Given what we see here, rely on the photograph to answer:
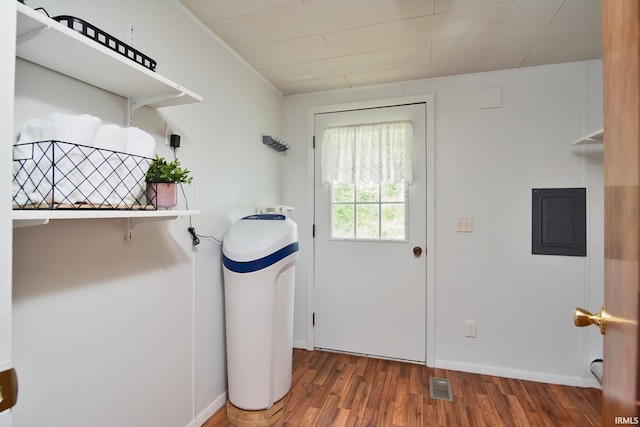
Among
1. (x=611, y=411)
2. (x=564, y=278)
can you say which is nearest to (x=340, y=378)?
(x=564, y=278)

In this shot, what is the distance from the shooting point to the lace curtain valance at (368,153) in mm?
2459

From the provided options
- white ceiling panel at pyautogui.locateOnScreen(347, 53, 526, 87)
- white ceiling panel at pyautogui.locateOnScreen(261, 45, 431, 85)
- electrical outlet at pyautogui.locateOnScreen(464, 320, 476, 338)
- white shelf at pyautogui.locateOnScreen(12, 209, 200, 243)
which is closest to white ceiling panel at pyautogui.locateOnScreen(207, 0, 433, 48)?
white ceiling panel at pyautogui.locateOnScreen(261, 45, 431, 85)

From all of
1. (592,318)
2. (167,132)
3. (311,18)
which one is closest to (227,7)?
(311,18)

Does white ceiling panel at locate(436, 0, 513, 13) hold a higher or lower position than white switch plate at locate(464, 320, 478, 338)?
higher

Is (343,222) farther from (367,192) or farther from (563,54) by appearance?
(563,54)

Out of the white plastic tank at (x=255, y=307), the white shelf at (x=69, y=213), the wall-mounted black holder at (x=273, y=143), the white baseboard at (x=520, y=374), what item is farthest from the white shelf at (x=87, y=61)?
the white baseboard at (x=520, y=374)

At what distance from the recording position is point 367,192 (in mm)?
2588

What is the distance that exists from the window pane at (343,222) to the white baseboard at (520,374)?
1.23 m

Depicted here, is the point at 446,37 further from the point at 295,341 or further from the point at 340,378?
the point at 295,341

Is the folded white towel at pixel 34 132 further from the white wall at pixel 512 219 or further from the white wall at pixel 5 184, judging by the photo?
the white wall at pixel 512 219

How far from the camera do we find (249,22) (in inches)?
67.0

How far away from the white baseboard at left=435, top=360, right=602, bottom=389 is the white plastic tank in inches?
55.4

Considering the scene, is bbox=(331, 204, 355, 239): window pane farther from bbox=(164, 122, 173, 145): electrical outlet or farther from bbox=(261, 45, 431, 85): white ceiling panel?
bbox=(164, 122, 173, 145): electrical outlet

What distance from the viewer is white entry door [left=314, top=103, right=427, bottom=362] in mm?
2477
